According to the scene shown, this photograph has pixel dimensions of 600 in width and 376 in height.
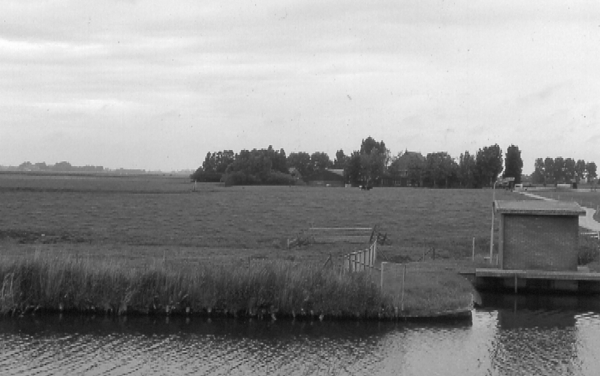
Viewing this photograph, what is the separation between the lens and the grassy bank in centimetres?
3106

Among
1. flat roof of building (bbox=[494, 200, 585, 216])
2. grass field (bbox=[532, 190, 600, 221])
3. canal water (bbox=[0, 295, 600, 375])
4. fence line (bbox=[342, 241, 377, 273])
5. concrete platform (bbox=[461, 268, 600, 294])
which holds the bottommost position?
canal water (bbox=[0, 295, 600, 375])

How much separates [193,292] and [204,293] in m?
0.48

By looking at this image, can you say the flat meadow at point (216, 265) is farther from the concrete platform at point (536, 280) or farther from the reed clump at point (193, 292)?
the concrete platform at point (536, 280)

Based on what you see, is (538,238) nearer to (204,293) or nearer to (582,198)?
(204,293)

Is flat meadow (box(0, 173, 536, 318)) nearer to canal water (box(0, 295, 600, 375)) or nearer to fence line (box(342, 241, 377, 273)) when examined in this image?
canal water (box(0, 295, 600, 375))

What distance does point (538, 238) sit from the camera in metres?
39.5

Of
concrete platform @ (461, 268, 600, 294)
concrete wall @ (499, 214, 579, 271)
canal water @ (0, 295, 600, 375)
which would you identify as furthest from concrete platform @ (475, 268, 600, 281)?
canal water @ (0, 295, 600, 375)

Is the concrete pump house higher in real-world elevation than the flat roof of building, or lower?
lower

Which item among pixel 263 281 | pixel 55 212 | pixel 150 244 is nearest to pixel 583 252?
pixel 263 281

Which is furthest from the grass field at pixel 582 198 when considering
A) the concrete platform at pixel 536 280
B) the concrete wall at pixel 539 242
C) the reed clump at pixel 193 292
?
the reed clump at pixel 193 292

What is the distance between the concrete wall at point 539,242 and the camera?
1543 inches

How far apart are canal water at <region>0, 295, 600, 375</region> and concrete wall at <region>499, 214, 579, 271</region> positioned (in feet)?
22.5

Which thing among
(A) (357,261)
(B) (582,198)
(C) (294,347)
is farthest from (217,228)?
(B) (582,198)

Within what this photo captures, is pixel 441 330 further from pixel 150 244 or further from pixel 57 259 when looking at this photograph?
pixel 150 244
